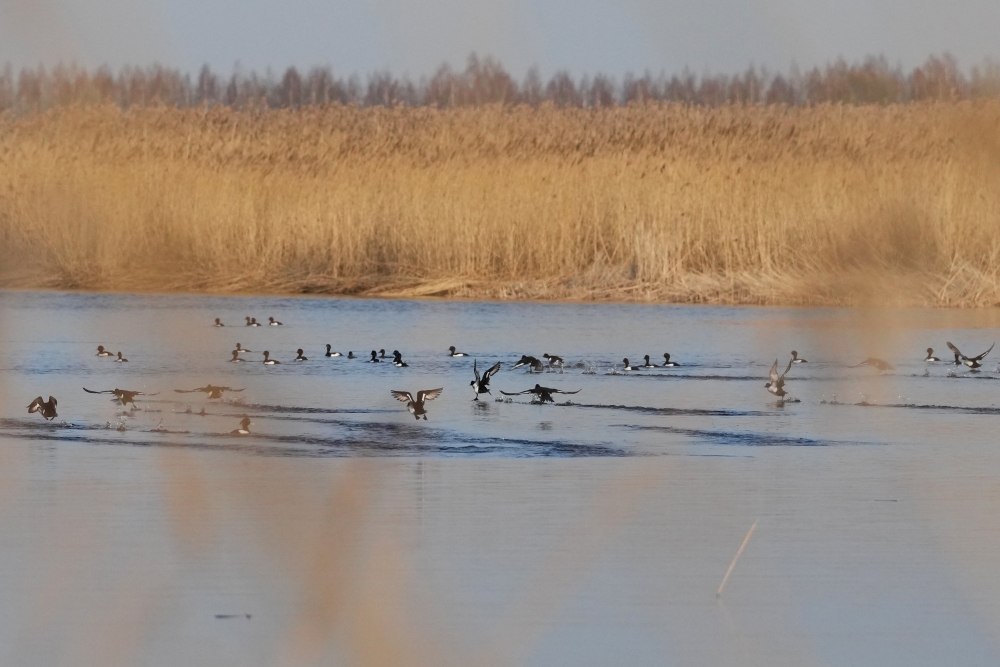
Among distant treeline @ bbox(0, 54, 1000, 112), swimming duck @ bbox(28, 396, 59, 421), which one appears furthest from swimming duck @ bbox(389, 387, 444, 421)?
distant treeline @ bbox(0, 54, 1000, 112)

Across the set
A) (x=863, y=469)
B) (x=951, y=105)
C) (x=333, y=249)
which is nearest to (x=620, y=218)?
(x=333, y=249)

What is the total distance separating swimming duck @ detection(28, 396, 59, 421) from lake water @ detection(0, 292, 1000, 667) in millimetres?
67

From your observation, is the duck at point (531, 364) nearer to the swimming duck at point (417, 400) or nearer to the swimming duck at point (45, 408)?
the swimming duck at point (417, 400)

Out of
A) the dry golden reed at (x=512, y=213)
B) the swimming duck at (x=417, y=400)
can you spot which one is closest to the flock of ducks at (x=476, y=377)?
the swimming duck at (x=417, y=400)

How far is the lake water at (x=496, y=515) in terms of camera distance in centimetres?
289

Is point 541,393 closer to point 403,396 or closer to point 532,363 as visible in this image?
point 403,396

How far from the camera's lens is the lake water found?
289 cm

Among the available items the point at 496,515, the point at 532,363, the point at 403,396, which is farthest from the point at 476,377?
the point at 496,515

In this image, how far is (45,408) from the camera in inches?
285

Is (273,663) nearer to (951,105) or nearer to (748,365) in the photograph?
(951,105)

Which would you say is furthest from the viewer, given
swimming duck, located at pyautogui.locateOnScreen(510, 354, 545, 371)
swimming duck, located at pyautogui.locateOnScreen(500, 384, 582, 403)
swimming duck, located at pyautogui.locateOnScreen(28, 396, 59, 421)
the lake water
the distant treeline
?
swimming duck, located at pyautogui.locateOnScreen(510, 354, 545, 371)

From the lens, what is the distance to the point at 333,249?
637 inches

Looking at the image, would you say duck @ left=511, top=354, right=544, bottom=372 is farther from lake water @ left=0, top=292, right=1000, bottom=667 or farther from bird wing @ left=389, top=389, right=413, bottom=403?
bird wing @ left=389, top=389, right=413, bottom=403

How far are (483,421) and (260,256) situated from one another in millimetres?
8958
